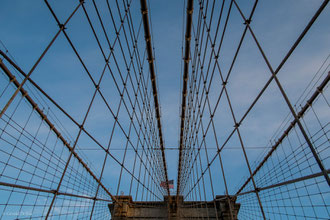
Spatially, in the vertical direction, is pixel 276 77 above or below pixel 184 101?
below

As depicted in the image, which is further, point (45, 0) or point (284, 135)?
point (284, 135)

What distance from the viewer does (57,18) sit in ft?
12.3

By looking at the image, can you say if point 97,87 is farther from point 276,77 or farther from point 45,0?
point 276,77

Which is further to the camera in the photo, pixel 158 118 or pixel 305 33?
pixel 158 118

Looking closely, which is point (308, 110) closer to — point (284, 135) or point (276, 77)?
point (284, 135)

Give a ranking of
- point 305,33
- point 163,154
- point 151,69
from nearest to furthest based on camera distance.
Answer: point 305,33, point 151,69, point 163,154

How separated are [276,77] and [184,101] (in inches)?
359

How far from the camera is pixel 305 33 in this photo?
202 centimetres

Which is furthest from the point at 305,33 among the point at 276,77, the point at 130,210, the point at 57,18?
the point at 130,210

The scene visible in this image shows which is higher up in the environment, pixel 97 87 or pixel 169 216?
pixel 97 87

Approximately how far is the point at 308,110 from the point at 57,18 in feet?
32.4

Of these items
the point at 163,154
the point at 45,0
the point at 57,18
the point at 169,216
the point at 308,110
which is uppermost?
the point at 163,154

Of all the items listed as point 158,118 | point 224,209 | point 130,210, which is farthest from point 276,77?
point 130,210

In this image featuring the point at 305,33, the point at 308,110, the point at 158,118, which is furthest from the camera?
the point at 158,118
